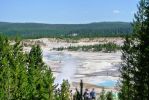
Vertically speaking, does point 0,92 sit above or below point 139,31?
below

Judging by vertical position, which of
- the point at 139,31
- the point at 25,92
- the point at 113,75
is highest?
the point at 139,31

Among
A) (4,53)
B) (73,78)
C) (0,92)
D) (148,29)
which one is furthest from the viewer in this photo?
(73,78)

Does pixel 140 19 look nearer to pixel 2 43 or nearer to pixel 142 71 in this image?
pixel 142 71

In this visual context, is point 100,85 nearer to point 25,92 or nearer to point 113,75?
point 113,75

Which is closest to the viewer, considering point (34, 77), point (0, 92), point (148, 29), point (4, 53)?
point (148, 29)

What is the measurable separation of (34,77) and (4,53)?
6.38 metres

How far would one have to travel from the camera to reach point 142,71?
26.7 meters

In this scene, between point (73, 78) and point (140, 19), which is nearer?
point (140, 19)

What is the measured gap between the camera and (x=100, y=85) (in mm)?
104500

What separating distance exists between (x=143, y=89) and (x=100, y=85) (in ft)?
253

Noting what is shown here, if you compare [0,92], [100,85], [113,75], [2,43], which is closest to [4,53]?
[2,43]

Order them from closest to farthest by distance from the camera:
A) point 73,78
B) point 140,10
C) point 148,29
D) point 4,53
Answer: point 148,29, point 140,10, point 4,53, point 73,78

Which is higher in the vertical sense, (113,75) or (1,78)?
(1,78)

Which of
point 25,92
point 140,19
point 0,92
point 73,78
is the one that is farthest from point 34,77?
point 73,78
